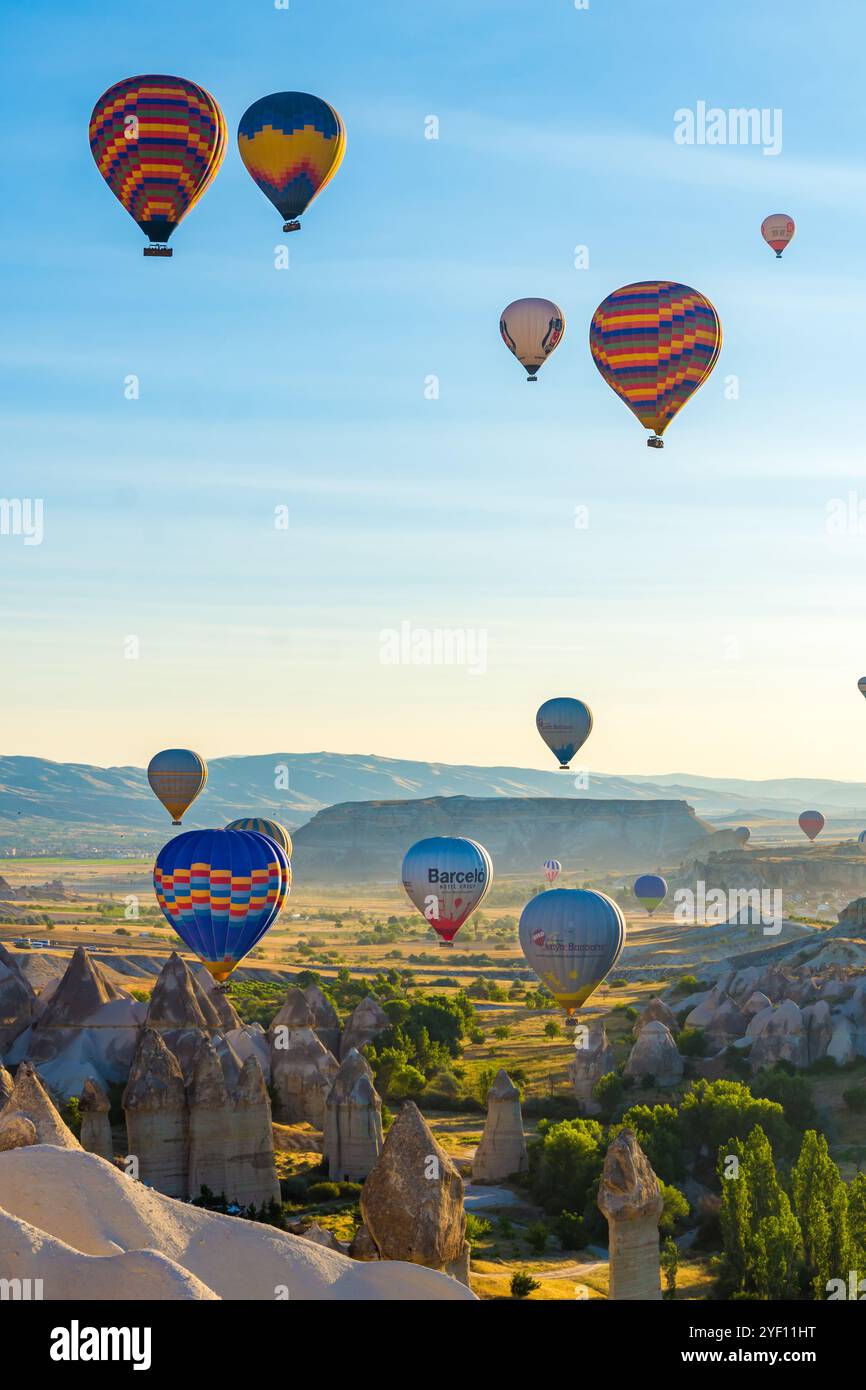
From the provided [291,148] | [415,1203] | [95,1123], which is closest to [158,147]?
[291,148]

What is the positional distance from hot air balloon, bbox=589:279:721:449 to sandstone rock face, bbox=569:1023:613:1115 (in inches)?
879

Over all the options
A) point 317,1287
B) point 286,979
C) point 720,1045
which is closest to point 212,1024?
point 720,1045

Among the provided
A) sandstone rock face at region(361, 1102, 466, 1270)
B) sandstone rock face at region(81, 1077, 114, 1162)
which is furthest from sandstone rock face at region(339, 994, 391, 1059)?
sandstone rock face at region(361, 1102, 466, 1270)

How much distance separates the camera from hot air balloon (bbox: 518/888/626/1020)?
49.0 meters

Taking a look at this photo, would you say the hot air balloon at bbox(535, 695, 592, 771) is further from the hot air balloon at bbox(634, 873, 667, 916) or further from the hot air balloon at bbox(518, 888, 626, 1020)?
the hot air balloon at bbox(634, 873, 667, 916)

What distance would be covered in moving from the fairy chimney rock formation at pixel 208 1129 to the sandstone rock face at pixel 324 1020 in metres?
21.3

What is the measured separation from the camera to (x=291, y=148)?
49938 millimetres

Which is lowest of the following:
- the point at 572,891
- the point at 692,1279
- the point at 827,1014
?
the point at 692,1279

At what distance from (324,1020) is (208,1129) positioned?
25670 millimetres

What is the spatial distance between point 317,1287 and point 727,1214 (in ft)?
63.3

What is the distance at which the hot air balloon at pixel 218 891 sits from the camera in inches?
1839
